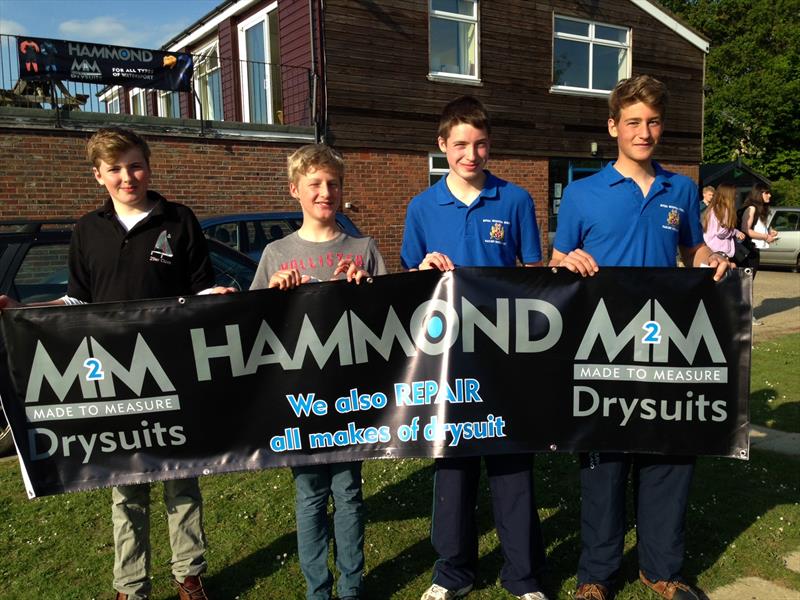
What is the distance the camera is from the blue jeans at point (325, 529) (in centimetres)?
277

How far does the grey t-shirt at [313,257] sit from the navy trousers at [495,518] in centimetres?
96

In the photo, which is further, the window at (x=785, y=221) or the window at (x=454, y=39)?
the window at (x=785, y=221)

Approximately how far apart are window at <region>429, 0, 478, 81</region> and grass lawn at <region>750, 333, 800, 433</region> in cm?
929

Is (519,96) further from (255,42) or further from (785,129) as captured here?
(785,129)

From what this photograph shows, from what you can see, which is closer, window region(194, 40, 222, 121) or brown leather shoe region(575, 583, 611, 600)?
brown leather shoe region(575, 583, 611, 600)

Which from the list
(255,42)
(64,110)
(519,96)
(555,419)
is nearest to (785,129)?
(519,96)

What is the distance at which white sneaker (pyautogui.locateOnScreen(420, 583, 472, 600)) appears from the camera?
288 centimetres

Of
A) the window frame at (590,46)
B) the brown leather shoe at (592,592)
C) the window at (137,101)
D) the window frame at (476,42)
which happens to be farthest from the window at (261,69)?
the brown leather shoe at (592,592)

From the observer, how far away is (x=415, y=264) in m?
3.01

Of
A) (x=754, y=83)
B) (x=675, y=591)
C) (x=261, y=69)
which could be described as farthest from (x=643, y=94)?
(x=754, y=83)

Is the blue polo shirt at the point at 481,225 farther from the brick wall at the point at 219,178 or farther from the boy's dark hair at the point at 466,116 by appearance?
the brick wall at the point at 219,178

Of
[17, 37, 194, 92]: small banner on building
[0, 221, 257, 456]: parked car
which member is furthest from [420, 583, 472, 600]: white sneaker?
[17, 37, 194, 92]: small banner on building

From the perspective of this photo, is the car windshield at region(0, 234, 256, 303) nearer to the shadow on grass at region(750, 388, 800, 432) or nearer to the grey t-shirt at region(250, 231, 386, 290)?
the grey t-shirt at region(250, 231, 386, 290)

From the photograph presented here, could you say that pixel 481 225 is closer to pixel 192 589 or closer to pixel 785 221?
pixel 192 589
